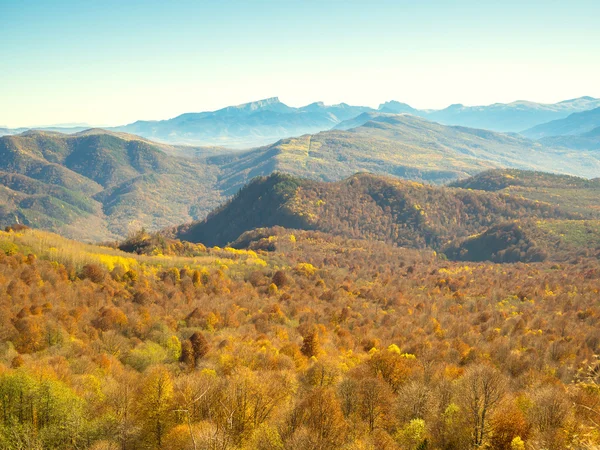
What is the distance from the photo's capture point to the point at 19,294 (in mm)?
99188

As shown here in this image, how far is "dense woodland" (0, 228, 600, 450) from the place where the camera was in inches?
1623

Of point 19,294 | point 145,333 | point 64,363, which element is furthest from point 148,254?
point 64,363

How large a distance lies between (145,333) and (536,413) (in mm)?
77185

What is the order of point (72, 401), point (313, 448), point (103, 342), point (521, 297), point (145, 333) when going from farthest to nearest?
1. point (521, 297)
2. point (145, 333)
3. point (103, 342)
4. point (72, 401)
5. point (313, 448)

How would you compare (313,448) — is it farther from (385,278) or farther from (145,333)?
(385,278)

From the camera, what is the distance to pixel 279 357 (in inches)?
2840

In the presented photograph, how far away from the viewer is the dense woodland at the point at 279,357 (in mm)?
41219

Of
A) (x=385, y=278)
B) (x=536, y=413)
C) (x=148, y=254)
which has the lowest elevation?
(x=385, y=278)

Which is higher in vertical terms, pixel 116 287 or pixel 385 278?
pixel 116 287

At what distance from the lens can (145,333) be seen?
93.7 metres

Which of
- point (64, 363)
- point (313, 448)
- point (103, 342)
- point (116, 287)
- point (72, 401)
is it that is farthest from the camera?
point (116, 287)

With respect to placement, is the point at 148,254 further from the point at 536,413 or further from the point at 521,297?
the point at 536,413

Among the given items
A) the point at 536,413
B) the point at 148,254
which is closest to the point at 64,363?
the point at 536,413

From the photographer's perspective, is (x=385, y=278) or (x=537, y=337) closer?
(x=537, y=337)
